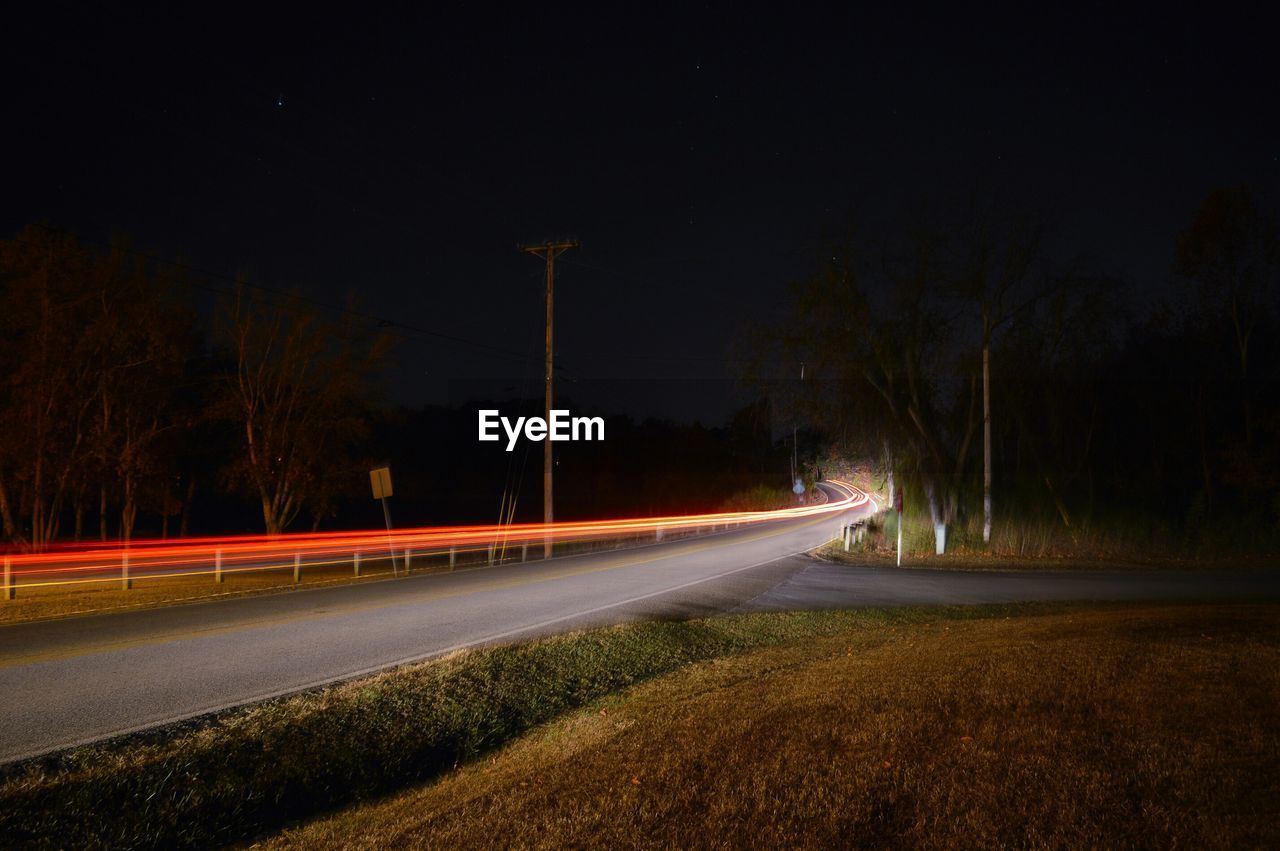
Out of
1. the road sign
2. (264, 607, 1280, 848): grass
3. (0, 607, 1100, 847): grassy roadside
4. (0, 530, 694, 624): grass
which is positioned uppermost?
the road sign

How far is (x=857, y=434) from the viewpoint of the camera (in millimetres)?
35344

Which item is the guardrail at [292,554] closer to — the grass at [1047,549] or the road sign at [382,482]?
the road sign at [382,482]

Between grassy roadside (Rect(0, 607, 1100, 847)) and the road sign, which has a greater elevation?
the road sign

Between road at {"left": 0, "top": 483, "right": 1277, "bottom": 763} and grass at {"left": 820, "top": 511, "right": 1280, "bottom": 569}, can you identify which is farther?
Result: grass at {"left": 820, "top": 511, "right": 1280, "bottom": 569}

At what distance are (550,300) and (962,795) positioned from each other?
2936cm

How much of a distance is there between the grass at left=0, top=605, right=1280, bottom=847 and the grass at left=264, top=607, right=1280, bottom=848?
23mm

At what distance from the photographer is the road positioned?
9.12 metres

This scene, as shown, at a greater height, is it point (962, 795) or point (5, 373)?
point (5, 373)

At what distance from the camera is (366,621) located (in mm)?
14375

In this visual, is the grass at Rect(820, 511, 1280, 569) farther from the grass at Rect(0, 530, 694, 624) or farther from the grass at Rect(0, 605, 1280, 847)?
the grass at Rect(0, 605, 1280, 847)

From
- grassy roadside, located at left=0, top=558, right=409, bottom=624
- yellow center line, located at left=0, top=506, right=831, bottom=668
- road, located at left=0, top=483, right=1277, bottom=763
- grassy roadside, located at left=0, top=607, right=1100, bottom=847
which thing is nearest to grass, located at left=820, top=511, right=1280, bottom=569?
road, located at left=0, top=483, right=1277, bottom=763

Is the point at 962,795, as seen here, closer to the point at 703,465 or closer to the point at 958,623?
the point at 958,623

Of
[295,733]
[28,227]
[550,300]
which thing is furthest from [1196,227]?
[28,227]

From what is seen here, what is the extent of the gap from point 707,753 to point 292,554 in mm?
24617
